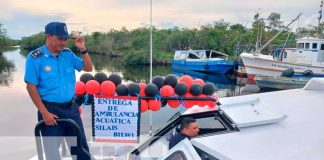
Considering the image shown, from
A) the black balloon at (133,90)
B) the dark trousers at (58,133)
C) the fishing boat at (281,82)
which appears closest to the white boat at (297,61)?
the fishing boat at (281,82)

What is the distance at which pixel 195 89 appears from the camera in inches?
168

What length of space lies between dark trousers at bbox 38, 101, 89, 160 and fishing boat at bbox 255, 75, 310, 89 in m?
19.4

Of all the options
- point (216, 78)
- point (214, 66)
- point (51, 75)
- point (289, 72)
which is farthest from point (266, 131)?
point (214, 66)

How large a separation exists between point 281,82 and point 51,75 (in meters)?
19.9

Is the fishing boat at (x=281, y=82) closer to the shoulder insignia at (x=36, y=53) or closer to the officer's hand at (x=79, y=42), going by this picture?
the officer's hand at (x=79, y=42)

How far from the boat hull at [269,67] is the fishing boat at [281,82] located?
1967 millimetres

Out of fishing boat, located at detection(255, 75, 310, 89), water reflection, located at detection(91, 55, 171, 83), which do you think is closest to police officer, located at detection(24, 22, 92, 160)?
fishing boat, located at detection(255, 75, 310, 89)

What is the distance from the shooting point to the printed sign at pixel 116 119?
14.0ft

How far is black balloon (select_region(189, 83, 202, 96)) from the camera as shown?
14.0ft

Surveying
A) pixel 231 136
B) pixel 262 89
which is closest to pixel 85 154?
pixel 231 136

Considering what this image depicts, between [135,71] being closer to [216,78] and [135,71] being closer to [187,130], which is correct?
[216,78]

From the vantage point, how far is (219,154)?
185 cm

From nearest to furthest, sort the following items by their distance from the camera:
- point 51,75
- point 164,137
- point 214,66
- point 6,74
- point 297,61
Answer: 1. point 51,75
2. point 164,137
3. point 297,61
4. point 6,74
5. point 214,66

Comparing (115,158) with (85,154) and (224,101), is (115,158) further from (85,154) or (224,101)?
(224,101)
